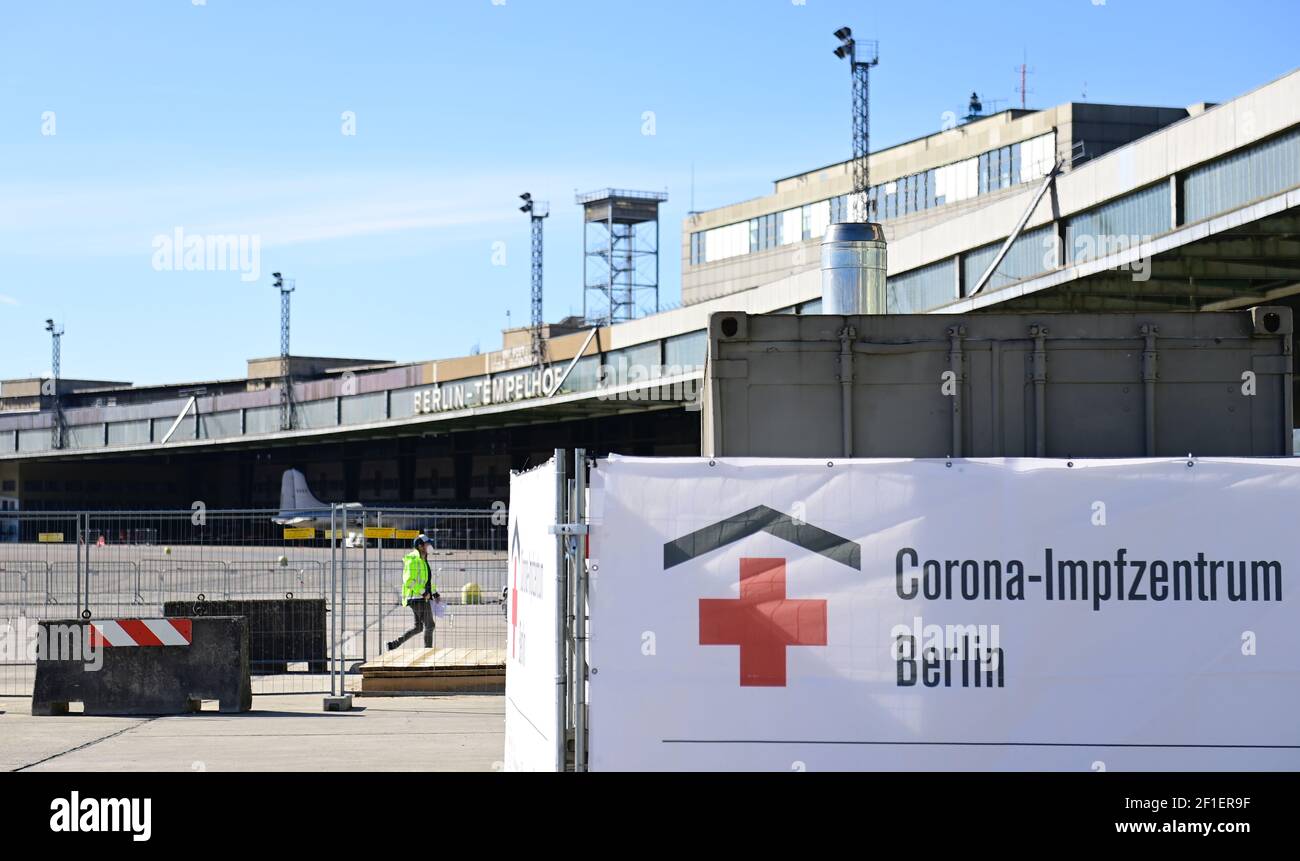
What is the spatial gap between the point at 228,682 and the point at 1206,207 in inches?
672

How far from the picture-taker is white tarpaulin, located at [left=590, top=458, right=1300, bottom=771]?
758 centimetres

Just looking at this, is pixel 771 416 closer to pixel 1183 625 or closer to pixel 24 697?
pixel 1183 625

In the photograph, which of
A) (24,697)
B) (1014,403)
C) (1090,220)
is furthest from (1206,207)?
(24,697)

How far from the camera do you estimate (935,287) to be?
32875 mm

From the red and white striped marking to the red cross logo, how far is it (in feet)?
29.5

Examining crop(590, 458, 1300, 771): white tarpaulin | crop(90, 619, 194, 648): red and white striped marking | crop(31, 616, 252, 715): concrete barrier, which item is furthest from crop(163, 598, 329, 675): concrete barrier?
crop(590, 458, 1300, 771): white tarpaulin

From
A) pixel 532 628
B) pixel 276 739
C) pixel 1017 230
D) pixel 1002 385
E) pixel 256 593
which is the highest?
pixel 1017 230

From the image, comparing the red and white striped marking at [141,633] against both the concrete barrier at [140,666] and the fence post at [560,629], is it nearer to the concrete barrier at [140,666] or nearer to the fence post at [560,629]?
the concrete barrier at [140,666]

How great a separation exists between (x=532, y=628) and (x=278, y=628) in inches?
440

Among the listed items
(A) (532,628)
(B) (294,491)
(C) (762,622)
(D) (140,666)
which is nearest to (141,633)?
(D) (140,666)

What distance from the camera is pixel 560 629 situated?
7.64 meters

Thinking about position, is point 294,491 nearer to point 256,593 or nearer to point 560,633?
point 256,593

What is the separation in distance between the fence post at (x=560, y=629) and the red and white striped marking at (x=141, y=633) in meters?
8.51
